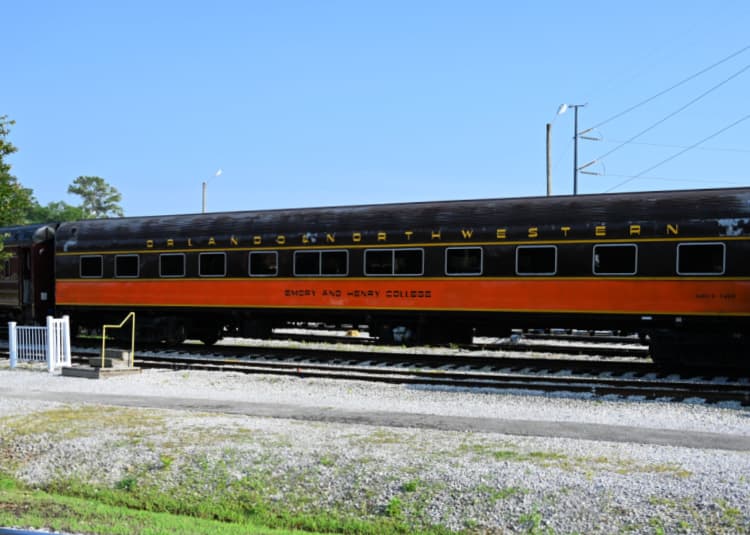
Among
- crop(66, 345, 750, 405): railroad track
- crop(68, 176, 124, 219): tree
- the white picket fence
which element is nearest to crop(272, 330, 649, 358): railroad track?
crop(66, 345, 750, 405): railroad track

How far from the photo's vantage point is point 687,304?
45.8ft

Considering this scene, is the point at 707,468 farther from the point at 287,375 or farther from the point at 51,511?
the point at 287,375

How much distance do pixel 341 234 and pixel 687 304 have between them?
7595 millimetres

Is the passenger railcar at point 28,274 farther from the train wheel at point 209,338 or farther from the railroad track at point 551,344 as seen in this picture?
the railroad track at point 551,344

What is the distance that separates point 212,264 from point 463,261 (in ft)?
22.1

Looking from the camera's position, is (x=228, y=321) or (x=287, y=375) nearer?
(x=287, y=375)

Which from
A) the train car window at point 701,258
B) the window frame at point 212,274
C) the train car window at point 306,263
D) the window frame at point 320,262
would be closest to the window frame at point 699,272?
the train car window at point 701,258

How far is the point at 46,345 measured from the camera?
16.3 meters

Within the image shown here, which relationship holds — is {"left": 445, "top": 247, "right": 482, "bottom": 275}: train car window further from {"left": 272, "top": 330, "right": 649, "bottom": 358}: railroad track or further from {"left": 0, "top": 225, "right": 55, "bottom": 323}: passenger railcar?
{"left": 0, "top": 225, "right": 55, "bottom": 323}: passenger railcar

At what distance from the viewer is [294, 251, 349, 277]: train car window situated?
17094 millimetres

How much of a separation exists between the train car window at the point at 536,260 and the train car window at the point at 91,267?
38.9ft

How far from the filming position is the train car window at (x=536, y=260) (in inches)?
595

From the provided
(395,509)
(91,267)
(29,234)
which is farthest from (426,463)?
(29,234)

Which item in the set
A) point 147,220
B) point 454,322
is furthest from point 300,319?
point 147,220
